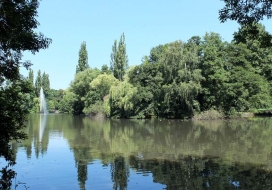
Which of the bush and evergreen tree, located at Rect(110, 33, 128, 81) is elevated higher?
evergreen tree, located at Rect(110, 33, 128, 81)

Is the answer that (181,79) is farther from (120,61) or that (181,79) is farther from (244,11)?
(244,11)

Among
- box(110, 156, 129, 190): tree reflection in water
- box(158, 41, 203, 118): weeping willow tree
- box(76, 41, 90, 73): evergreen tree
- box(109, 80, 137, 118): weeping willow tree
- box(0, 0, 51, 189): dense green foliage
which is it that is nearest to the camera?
box(0, 0, 51, 189): dense green foliage

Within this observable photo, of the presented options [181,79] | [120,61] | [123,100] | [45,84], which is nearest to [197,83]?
[181,79]

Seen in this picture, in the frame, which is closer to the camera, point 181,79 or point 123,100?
point 181,79

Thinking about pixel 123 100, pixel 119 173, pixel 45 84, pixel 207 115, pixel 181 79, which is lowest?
pixel 119 173

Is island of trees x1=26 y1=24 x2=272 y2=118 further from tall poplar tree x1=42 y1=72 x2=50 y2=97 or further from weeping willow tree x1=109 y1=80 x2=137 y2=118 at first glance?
tall poplar tree x1=42 y1=72 x2=50 y2=97

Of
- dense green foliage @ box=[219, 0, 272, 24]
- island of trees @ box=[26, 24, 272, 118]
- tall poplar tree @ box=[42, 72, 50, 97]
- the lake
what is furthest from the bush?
tall poplar tree @ box=[42, 72, 50, 97]

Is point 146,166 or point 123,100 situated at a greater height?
point 123,100

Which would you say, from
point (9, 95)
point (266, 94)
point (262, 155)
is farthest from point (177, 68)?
point (9, 95)

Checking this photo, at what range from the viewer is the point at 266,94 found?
43.2 meters

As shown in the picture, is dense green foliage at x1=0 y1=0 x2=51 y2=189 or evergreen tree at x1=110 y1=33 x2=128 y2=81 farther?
evergreen tree at x1=110 y1=33 x2=128 y2=81

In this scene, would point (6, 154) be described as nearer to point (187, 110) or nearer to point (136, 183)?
point (136, 183)

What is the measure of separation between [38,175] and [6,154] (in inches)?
192

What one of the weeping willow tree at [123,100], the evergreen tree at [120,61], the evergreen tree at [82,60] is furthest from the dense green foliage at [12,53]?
the evergreen tree at [82,60]
